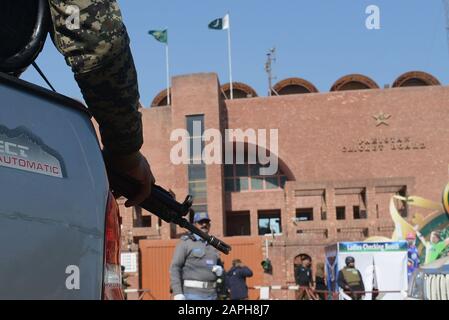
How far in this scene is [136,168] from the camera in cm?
230

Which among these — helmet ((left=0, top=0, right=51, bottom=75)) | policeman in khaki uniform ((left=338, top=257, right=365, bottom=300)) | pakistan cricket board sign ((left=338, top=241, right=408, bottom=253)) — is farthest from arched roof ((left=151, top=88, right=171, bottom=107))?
helmet ((left=0, top=0, right=51, bottom=75))

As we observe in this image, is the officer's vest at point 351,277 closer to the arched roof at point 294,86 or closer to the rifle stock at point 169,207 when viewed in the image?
the rifle stock at point 169,207

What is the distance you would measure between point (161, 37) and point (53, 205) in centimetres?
4154

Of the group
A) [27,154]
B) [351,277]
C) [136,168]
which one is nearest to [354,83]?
[351,277]

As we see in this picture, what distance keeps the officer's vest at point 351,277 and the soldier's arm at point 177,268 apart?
792 cm

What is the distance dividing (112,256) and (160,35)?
41366 millimetres

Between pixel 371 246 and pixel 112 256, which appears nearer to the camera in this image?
pixel 112 256

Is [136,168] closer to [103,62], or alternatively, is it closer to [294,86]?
[103,62]

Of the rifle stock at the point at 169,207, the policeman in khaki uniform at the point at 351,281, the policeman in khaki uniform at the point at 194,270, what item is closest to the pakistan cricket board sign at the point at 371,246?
the policeman in khaki uniform at the point at 351,281

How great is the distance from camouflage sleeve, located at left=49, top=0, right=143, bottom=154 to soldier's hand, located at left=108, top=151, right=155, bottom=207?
0.85 feet

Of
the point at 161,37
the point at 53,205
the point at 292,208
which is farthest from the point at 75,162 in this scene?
the point at 161,37

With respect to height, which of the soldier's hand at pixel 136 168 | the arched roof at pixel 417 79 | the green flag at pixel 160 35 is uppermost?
the green flag at pixel 160 35

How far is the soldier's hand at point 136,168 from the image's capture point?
Answer: 2.21 meters
